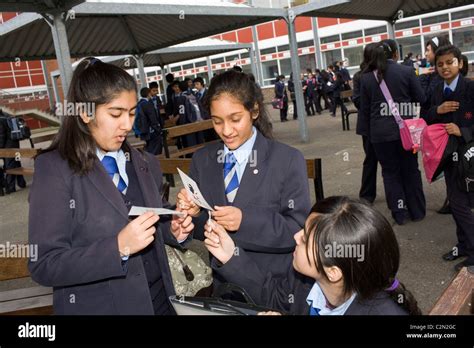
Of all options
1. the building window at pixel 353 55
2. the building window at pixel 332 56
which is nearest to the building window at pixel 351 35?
the building window at pixel 353 55

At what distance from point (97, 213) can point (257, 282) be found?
67 centimetres

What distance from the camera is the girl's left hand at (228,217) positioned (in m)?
1.74

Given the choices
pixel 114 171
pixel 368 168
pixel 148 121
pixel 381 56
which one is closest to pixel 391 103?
pixel 381 56

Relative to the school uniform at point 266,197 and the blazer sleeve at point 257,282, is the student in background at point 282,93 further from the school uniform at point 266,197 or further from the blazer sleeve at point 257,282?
the blazer sleeve at point 257,282

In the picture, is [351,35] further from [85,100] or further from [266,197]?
[85,100]

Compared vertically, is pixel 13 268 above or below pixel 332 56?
below

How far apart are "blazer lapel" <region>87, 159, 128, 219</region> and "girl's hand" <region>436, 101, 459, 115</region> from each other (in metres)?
3.25

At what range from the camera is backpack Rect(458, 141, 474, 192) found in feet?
10.9

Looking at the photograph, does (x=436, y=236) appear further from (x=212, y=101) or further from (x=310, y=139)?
(x=310, y=139)

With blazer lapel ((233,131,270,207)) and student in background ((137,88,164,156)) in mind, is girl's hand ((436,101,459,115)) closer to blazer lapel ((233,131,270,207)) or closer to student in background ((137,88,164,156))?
blazer lapel ((233,131,270,207))

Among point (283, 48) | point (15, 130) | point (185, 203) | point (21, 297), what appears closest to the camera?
point (185, 203)

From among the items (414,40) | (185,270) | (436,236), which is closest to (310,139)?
(436,236)

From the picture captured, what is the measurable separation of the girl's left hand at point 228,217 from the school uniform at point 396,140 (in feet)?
10.9

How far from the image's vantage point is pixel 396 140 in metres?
4.63
